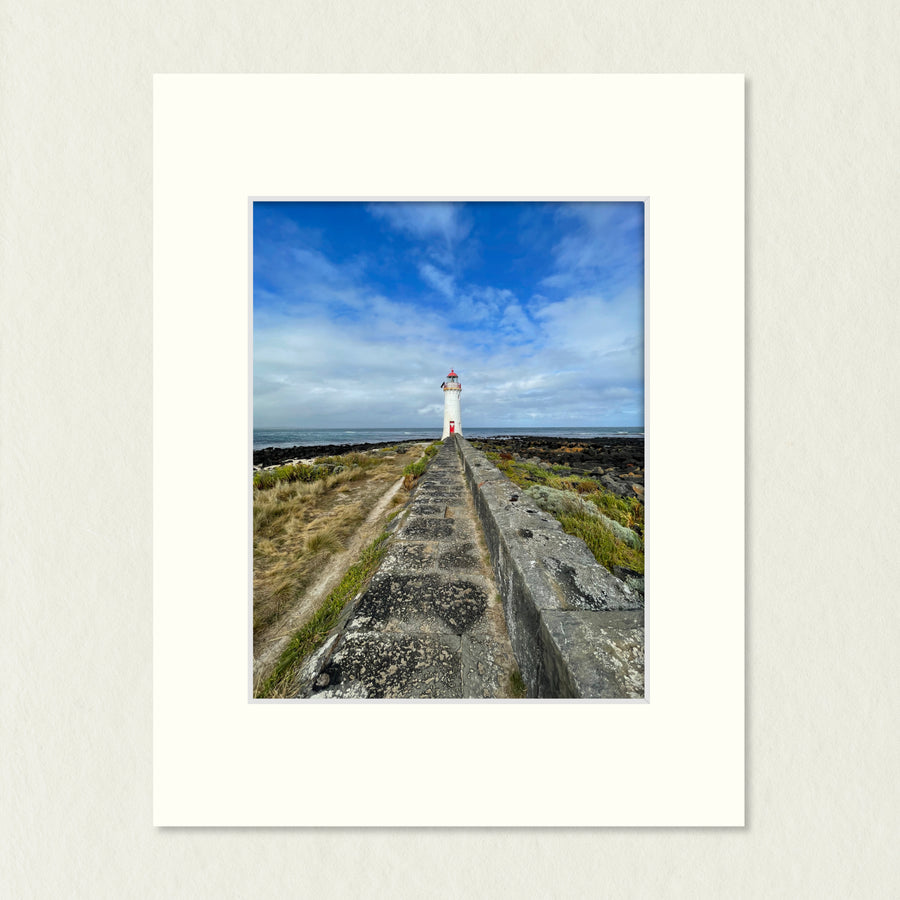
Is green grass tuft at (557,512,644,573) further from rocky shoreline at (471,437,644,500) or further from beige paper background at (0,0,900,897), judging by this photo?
beige paper background at (0,0,900,897)

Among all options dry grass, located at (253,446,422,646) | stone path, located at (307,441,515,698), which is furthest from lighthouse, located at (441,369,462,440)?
stone path, located at (307,441,515,698)

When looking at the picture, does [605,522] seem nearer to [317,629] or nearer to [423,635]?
[423,635]

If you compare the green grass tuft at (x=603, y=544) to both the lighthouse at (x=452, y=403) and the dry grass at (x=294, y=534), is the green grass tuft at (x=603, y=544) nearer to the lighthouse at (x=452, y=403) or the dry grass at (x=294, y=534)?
the dry grass at (x=294, y=534)

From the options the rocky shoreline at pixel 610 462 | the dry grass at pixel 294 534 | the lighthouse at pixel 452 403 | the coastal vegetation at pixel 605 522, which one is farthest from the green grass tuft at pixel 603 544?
the lighthouse at pixel 452 403

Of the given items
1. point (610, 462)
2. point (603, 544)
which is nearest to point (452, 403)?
point (610, 462)
